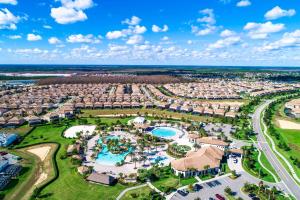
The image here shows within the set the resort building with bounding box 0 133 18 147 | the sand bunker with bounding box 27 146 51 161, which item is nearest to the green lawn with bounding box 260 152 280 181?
the sand bunker with bounding box 27 146 51 161

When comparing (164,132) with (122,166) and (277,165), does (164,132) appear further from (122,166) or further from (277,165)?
(277,165)

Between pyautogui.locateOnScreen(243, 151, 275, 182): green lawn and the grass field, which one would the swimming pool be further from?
the grass field

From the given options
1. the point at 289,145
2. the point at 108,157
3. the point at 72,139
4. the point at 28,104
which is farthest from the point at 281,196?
the point at 28,104

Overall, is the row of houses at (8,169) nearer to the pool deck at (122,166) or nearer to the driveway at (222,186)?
the pool deck at (122,166)

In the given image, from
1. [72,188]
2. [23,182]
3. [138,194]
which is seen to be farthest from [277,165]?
[23,182]

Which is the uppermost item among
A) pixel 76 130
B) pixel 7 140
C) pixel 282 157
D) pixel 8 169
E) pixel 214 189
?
pixel 7 140

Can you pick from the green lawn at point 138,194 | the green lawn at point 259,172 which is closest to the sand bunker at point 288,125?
the green lawn at point 259,172
